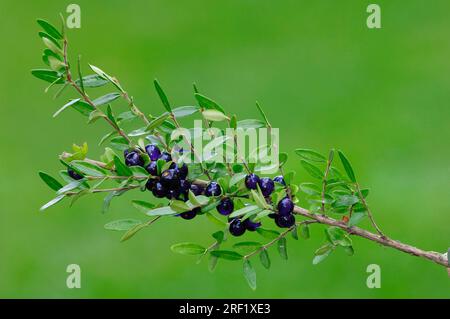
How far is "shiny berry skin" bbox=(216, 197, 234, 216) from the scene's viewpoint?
0.99 m

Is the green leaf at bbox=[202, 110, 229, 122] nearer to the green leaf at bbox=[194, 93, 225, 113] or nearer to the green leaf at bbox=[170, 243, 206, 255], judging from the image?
the green leaf at bbox=[194, 93, 225, 113]

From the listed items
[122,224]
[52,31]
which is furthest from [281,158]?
[52,31]

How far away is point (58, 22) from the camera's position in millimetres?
3742

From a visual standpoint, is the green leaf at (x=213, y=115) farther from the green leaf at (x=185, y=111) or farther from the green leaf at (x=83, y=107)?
the green leaf at (x=83, y=107)

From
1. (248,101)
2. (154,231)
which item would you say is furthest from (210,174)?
(248,101)

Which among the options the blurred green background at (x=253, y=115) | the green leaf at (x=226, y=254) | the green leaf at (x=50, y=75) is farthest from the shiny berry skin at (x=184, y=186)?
Result: the blurred green background at (x=253, y=115)

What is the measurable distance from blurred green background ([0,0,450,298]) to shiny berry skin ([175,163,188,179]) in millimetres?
1671

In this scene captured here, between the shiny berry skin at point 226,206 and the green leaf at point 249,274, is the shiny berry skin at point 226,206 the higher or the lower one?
the higher one

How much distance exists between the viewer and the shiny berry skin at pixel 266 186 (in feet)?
3.24

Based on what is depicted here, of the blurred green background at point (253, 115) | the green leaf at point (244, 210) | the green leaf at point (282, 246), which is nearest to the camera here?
the green leaf at point (244, 210)

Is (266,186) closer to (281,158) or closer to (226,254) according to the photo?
(281,158)

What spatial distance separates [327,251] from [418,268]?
171 cm

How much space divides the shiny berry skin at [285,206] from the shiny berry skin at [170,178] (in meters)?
0.14

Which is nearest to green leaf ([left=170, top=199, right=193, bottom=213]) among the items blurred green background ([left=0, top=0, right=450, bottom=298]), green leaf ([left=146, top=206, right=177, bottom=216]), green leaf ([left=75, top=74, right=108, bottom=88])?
green leaf ([left=146, top=206, right=177, bottom=216])
